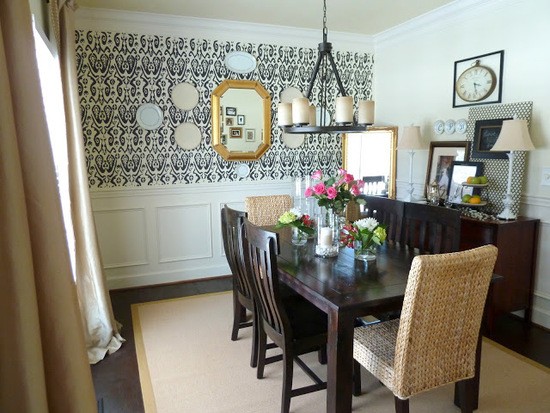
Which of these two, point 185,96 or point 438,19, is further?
point 185,96

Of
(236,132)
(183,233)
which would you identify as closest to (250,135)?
(236,132)

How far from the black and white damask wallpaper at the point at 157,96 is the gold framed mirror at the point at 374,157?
84cm

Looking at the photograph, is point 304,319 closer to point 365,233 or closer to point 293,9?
point 365,233

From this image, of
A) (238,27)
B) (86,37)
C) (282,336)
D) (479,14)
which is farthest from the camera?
(238,27)

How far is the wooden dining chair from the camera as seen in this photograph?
201 centimetres

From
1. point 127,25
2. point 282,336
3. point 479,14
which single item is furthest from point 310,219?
point 127,25

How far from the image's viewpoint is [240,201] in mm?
4508

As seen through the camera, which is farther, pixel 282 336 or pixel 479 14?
pixel 479 14

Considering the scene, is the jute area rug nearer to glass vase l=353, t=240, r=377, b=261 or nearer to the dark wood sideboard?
the dark wood sideboard

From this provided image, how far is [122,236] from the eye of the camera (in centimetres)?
410

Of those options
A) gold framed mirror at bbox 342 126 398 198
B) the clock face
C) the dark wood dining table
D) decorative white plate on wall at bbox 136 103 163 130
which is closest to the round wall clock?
the clock face

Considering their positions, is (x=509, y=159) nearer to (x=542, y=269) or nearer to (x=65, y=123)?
(x=542, y=269)

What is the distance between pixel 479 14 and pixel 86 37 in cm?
351

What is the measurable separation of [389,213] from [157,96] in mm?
2527
